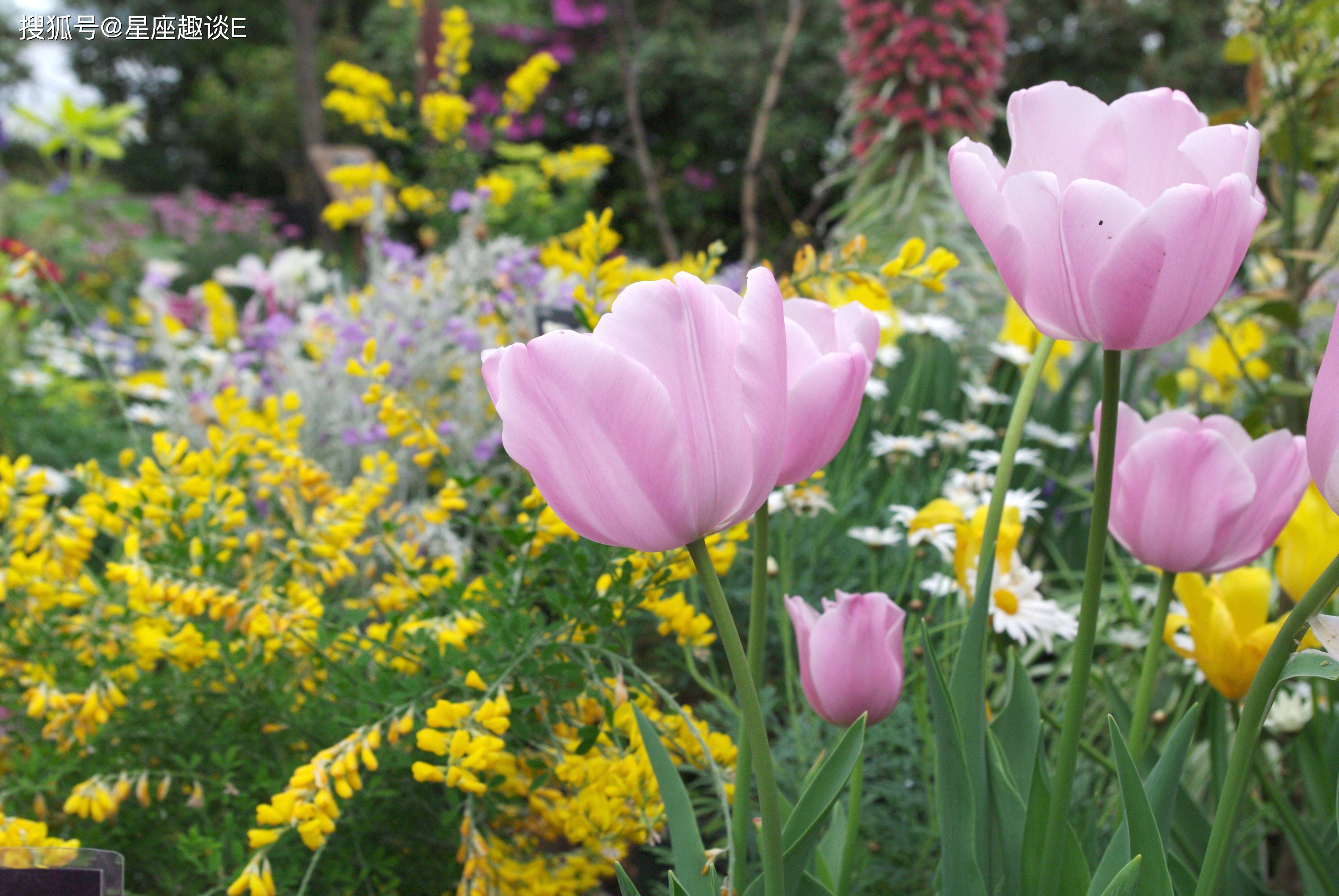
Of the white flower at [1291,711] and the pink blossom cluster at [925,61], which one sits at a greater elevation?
the pink blossom cluster at [925,61]

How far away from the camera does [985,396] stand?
171 cm

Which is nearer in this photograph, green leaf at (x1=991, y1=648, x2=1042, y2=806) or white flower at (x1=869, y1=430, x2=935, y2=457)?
green leaf at (x1=991, y1=648, x2=1042, y2=806)

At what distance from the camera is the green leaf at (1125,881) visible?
42 centimetres

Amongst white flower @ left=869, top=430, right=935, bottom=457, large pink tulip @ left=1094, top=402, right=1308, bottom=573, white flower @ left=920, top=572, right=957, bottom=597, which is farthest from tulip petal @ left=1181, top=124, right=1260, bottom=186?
white flower @ left=869, top=430, right=935, bottom=457

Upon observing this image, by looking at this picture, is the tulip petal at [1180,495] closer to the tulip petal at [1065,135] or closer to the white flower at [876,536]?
the tulip petal at [1065,135]

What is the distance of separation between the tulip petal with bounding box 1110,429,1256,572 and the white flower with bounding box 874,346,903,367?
141 centimetres

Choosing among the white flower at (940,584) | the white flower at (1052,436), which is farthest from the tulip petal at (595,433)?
the white flower at (1052,436)

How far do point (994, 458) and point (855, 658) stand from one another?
0.80 m

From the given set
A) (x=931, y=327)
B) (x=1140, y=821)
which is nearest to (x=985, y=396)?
(x=931, y=327)

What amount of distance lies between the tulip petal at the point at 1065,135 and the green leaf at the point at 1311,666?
0.81ft

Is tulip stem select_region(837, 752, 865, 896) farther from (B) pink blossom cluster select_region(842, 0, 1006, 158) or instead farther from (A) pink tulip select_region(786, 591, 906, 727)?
(B) pink blossom cluster select_region(842, 0, 1006, 158)

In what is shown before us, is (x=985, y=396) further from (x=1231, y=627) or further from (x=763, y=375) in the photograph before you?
(x=763, y=375)

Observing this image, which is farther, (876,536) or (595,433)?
(876,536)

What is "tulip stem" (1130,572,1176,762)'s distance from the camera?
1.90ft
